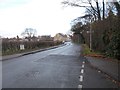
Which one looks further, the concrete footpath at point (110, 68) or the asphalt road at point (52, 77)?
the concrete footpath at point (110, 68)

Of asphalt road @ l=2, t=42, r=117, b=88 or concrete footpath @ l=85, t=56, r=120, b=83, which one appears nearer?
asphalt road @ l=2, t=42, r=117, b=88

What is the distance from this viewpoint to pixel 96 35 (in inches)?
1362

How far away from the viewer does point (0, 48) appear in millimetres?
35156

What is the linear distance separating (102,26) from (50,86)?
70.1ft

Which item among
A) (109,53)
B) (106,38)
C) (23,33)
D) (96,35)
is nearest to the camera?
(109,53)

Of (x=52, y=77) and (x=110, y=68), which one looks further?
(x=110, y=68)

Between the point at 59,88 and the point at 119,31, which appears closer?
the point at 59,88

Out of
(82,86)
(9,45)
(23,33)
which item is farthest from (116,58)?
(23,33)

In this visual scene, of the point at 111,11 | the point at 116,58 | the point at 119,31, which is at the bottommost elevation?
the point at 116,58

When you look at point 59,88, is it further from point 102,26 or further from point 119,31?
point 102,26

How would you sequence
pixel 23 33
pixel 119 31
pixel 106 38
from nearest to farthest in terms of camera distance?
pixel 119 31 < pixel 106 38 < pixel 23 33

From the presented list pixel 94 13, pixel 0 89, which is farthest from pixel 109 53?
pixel 94 13

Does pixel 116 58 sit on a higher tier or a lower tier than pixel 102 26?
lower

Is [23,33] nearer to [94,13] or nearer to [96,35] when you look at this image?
[94,13]
